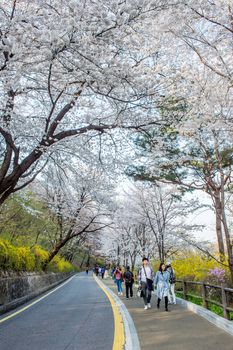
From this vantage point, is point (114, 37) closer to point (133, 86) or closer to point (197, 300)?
point (133, 86)

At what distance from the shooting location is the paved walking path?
632 cm

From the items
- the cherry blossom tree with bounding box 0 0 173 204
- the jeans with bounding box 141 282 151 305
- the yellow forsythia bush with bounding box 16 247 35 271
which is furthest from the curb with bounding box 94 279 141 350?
the yellow forsythia bush with bounding box 16 247 35 271

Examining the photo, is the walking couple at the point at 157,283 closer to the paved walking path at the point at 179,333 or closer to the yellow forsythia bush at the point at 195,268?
the paved walking path at the point at 179,333

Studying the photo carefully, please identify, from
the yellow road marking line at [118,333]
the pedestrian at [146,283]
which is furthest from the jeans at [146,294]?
the yellow road marking line at [118,333]

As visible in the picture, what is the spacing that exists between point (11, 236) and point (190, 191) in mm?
15282

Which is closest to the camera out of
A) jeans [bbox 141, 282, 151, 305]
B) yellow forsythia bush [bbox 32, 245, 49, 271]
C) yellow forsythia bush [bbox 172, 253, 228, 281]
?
jeans [bbox 141, 282, 151, 305]

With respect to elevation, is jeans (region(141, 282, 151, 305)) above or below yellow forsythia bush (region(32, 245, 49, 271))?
below

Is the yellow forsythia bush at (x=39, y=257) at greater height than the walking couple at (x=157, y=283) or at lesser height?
greater

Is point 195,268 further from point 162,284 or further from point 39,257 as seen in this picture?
point 39,257

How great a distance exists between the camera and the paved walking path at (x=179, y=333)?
6.32 m

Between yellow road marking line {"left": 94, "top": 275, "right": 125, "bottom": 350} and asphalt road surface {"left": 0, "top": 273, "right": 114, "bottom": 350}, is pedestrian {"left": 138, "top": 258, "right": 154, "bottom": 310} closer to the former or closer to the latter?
asphalt road surface {"left": 0, "top": 273, "right": 114, "bottom": 350}

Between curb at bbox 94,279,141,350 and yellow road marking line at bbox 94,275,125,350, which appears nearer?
curb at bbox 94,279,141,350

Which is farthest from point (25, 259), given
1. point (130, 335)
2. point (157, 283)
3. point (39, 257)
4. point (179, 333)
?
point (179, 333)

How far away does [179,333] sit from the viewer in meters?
7.51
